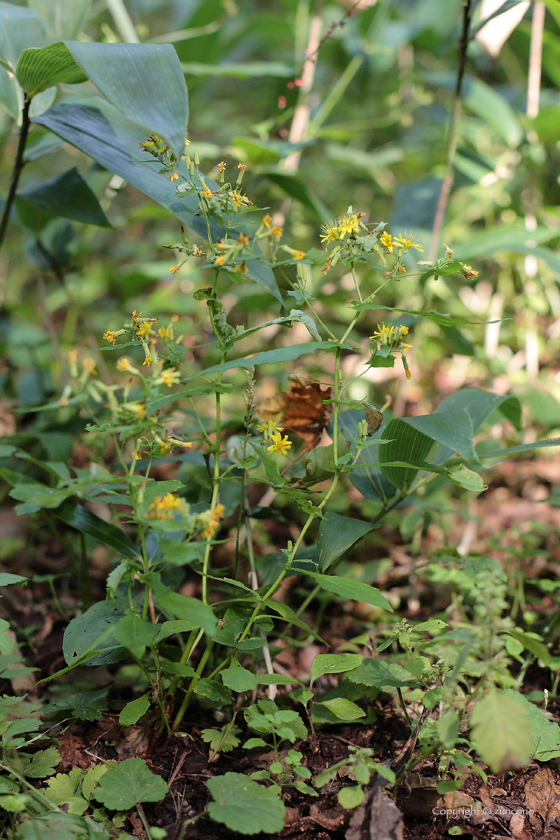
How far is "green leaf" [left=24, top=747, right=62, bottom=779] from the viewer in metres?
0.78

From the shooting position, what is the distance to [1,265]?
2803 millimetres

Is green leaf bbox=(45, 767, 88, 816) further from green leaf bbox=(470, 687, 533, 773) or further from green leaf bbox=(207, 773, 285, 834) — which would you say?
green leaf bbox=(470, 687, 533, 773)

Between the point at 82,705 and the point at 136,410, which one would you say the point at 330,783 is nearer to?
the point at 82,705

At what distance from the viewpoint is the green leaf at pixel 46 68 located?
96cm

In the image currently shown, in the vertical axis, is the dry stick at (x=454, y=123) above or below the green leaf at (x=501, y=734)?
above

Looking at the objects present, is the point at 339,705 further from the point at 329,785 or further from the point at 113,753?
the point at 113,753

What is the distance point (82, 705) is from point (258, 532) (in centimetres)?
67

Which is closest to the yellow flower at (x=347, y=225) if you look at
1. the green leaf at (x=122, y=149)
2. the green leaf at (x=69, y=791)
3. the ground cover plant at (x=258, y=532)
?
the ground cover plant at (x=258, y=532)

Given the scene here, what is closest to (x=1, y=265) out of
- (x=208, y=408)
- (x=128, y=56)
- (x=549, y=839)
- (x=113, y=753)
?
(x=208, y=408)

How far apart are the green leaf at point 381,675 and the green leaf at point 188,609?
352 mm

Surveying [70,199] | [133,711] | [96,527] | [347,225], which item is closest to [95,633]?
[133,711]

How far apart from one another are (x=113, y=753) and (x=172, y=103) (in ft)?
3.33

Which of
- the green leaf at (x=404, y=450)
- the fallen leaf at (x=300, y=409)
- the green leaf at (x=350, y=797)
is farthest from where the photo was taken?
the fallen leaf at (x=300, y=409)

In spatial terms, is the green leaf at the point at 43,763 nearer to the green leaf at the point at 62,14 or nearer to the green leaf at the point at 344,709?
the green leaf at the point at 344,709
